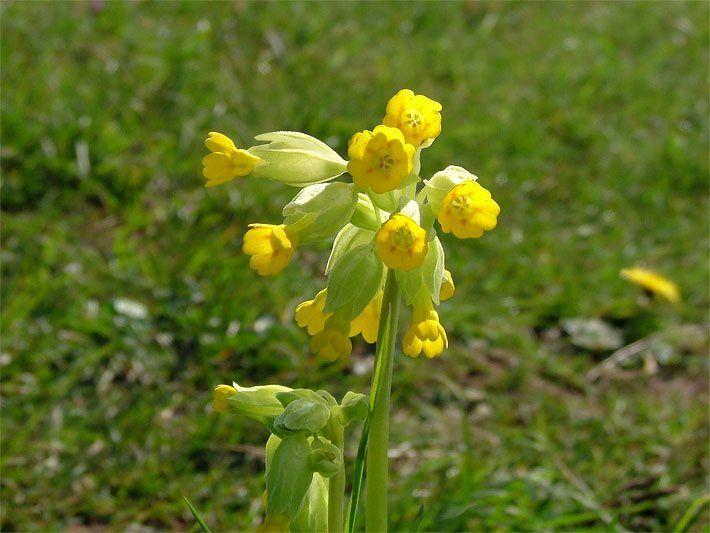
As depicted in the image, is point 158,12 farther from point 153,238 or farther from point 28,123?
point 153,238

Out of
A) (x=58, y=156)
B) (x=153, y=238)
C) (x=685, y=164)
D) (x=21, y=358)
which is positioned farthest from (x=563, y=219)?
(x=21, y=358)

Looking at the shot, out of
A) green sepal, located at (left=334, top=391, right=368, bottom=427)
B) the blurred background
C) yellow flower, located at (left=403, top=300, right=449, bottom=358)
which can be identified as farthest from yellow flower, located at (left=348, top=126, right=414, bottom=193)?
the blurred background

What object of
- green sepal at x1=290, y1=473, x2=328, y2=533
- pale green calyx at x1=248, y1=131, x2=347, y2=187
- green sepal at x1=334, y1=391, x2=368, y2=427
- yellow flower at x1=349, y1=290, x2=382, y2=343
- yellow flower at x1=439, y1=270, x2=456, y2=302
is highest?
pale green calyx at x1=248, y1=131, x2=347, y2=187

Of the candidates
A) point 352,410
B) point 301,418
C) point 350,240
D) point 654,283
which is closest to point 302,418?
point 301,418

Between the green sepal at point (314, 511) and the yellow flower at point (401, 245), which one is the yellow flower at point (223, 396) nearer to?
the green sepal at point (314, 511)

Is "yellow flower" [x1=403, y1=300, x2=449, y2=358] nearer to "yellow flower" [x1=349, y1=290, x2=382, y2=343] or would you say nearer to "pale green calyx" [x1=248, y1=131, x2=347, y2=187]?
"yellow flower" [x1=349, y1=290, x2=382, y2=343]

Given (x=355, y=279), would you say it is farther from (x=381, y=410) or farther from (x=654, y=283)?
(x=654, y=283)
